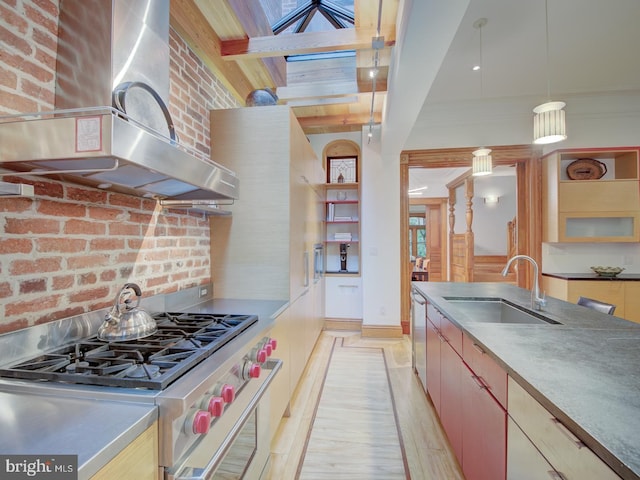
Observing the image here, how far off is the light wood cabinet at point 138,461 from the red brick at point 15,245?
774mm

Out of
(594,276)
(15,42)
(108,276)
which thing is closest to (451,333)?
(108,276)

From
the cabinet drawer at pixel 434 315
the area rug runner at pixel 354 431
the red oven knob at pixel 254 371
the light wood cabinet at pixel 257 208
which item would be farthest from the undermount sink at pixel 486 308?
the red oven knob at pixel 254 371

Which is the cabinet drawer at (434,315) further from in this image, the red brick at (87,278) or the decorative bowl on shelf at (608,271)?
the decorative bowl on shelf at (608,271)

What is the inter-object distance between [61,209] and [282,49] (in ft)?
5.73

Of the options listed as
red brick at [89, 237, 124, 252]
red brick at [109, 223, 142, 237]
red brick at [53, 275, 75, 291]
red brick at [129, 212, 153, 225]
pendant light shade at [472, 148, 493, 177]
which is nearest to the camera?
red brick at [53, 275, 75, 291]

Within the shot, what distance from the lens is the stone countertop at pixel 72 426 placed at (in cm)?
54

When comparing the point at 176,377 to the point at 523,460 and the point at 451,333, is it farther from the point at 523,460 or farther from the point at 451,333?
the point at 451,333

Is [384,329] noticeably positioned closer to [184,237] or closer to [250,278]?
[250,278]

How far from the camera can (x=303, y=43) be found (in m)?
2.05

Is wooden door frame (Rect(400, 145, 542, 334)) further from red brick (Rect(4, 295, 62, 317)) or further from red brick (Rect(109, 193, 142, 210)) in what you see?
red brick (Rect(4, 295, 62, 317))

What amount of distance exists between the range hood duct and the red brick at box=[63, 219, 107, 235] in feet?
0.55

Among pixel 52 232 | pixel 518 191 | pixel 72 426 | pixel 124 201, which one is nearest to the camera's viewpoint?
pixel 72 426

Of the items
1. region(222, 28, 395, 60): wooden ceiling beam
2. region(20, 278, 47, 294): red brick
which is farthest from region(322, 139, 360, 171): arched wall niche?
region(20, 278, 47, 294): red brick

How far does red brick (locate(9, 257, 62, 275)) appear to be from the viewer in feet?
3.17
